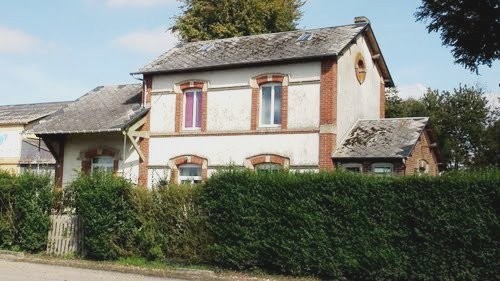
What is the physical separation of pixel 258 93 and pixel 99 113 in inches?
283

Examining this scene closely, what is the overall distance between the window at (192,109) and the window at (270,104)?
270 cm

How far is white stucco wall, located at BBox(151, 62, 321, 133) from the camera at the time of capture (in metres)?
21.6

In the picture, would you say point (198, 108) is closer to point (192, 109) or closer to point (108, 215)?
point (192, 109)

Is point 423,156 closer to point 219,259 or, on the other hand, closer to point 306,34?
point 306,34

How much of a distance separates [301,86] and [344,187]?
916cm

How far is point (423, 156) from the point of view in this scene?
23.5 metres

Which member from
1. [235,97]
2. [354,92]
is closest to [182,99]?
[235,97]

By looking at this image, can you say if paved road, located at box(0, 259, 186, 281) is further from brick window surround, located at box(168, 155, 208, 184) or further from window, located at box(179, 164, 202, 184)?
window, located at box(179, 164, 202, 184)

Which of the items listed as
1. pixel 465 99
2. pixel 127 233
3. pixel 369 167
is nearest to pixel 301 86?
pixel 369 167

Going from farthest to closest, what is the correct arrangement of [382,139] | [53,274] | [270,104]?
[270,104] < [382,139] < [53,274]

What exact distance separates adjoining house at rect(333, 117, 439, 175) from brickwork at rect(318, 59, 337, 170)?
37cm

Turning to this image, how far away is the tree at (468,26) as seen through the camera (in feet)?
A: 64.4

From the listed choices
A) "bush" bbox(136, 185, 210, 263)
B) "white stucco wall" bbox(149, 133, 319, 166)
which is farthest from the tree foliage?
"bush" bbox(136, 185, 210, 263)

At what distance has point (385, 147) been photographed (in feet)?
68.9
